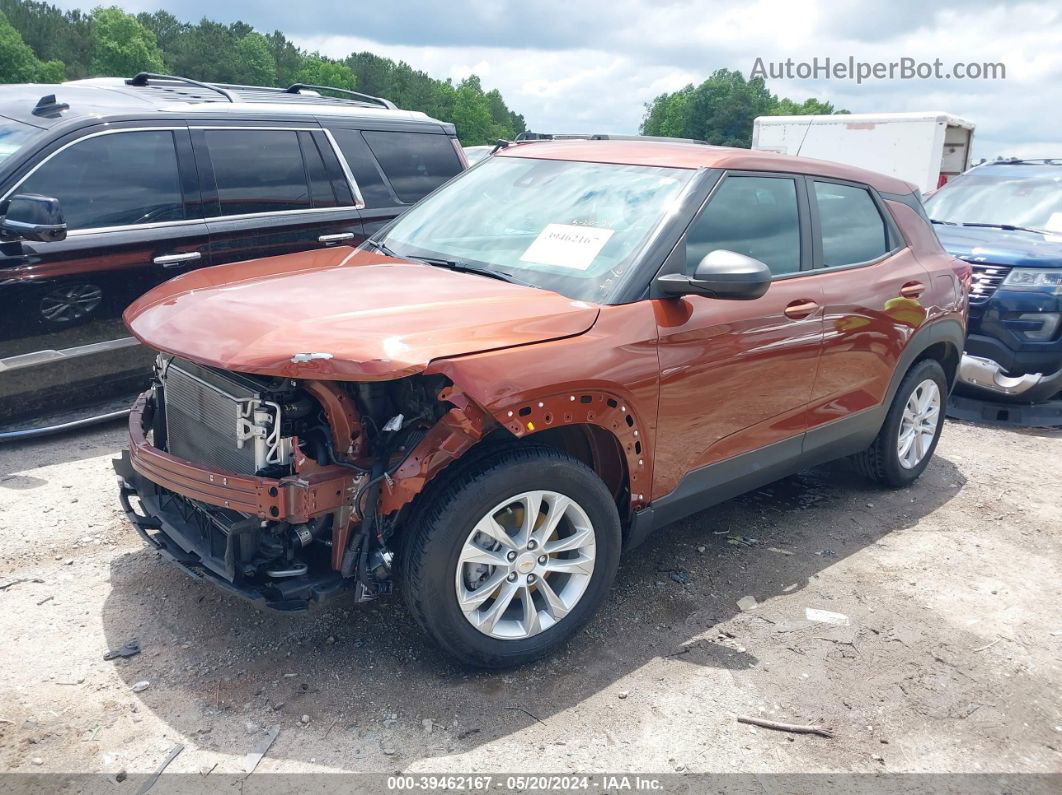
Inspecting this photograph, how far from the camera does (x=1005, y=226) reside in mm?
7496

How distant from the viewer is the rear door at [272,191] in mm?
5293

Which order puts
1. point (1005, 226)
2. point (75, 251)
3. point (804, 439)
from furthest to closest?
1. point (1005, 226)
2. point (75, 251)
3. point (804, 439)

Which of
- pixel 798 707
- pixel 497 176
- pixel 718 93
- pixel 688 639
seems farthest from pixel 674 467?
pixel 718 93

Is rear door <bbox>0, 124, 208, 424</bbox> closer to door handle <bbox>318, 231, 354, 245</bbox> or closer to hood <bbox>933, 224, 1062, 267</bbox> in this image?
door handle <bbox>318, 231, 354, 245</bbox>

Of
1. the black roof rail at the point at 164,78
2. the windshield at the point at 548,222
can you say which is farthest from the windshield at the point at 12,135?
the windshield at the point at 548,222

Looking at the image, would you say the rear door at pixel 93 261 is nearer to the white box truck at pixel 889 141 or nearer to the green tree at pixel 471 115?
the white box truck at pixel 889 141

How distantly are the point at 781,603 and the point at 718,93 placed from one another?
268 ft

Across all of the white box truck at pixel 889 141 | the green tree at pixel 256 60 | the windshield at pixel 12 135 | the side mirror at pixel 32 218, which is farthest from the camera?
the green tree at pixel 256 60

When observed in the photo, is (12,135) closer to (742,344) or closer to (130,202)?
(130,202)

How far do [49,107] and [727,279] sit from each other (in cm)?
426

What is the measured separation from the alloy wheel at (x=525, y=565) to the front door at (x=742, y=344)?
18.8 inches

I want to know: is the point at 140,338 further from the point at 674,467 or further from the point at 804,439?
the point at 804,439

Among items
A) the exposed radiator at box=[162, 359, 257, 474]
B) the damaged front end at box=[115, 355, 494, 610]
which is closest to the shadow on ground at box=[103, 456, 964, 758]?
the damaged front end at box=[115, 355, 494, 610]

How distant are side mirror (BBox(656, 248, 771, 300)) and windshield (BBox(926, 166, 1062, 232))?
5681mm
